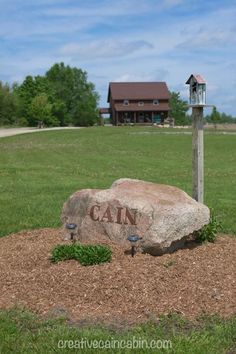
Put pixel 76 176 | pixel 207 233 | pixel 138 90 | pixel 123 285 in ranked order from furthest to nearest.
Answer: pixel 138 90 → pixel 76 176 → pixel 207 233 → pixel 123 285

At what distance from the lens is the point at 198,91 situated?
777cm

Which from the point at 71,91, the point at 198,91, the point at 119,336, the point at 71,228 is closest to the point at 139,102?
the point at 71,91

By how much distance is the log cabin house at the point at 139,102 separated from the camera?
83438mm

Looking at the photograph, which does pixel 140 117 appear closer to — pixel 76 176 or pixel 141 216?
pixel 76 176

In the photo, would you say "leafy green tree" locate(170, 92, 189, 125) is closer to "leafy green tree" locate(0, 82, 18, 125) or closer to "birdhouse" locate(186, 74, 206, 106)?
"leafy green tree" locate(0, 82, 18, 125)

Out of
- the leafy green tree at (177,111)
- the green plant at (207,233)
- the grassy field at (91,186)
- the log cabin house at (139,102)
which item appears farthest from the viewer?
the leafy green tree at (177,111)

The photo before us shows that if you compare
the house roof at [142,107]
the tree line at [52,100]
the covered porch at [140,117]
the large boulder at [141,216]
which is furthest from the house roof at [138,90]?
the large boulder at [141,216]

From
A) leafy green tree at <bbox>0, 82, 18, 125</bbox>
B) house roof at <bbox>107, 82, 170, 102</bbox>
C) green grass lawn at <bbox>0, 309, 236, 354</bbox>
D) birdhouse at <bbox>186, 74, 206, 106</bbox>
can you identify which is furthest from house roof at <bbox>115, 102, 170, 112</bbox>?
green grass lawn at <bbox>0, 309, 236, 354</bbox>

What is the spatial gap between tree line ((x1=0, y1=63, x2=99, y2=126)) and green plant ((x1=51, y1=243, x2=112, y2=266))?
72.9 metres

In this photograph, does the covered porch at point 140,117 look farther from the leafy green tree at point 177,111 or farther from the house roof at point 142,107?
the leafy green tree at point 177,111

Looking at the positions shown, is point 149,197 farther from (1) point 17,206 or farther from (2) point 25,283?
(1) point 17,206

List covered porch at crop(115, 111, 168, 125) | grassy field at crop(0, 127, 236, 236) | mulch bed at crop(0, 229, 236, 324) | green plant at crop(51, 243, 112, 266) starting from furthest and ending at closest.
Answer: covered porch at crop(115, 111, 168, 125) < grassy field at crop(0, 127, 236, 236) < green plant at crop(51, 243, 112, 266) < mulch bed at crop(0, 229, 236, 324)

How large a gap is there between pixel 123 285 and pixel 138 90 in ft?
264

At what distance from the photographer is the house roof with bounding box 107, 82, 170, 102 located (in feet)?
275
